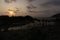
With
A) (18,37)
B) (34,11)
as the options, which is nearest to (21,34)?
(18,37)

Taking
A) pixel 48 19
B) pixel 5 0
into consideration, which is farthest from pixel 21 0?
pixel 48 19

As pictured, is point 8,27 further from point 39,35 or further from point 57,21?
point 57,21

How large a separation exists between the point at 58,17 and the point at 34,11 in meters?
0.34

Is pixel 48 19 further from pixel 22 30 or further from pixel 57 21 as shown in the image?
pixel 22 30

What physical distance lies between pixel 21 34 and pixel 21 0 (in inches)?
18.1

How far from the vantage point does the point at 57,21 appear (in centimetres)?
323

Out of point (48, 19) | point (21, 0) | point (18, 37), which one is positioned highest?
point (21, 0)

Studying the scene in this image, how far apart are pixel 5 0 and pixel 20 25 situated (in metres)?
0.40

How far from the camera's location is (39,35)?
320cm

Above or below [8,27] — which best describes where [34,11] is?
above

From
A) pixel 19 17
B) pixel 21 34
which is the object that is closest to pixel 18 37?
pixel 21 34

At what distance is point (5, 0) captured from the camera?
3.28 meters

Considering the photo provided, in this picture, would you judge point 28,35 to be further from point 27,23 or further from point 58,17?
point 58,17

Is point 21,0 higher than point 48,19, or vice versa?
point 21,0
